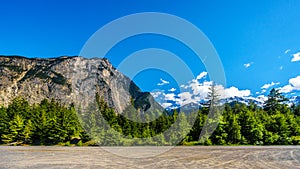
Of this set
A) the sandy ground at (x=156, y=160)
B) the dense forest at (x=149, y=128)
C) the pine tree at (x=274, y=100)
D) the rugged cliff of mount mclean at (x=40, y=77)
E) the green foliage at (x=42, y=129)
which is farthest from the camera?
the rugged cliff of mount mclean at (x=40, y=77)

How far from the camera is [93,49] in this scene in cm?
1222

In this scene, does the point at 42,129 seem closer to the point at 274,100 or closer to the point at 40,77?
the point at 274,100

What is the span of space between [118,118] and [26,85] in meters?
103

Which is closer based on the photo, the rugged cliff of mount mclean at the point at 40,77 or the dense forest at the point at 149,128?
the dense forest at the point at 149,128

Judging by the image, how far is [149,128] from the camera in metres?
39.7

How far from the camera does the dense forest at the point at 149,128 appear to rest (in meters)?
34.2

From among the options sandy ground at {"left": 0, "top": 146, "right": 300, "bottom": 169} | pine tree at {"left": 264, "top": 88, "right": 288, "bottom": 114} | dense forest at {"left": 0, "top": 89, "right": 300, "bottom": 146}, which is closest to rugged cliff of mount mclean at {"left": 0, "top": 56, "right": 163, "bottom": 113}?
pine tree at {"left": 264, "top": 88, "right": 288, "bottom": 114}

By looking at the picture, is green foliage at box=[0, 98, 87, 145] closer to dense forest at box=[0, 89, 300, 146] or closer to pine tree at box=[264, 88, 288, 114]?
dense forest at box=[0, 89, 300, 146]

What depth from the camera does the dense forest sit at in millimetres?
34250

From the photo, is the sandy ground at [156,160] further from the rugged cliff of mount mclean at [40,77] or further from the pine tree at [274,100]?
the rugged cliff of mount mclean at [40,77]

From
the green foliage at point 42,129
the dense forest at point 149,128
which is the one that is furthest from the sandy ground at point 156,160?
the green foliage at point 42,129

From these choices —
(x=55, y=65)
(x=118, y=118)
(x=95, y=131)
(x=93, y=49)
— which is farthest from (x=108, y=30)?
(x=55, y=65)

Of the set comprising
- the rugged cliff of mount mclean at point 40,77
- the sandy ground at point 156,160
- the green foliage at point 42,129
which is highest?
the rugged cliff of mount mclean at point 40,77

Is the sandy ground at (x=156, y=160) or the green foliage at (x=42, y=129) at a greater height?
the green foliage at (x=42, y=129)
